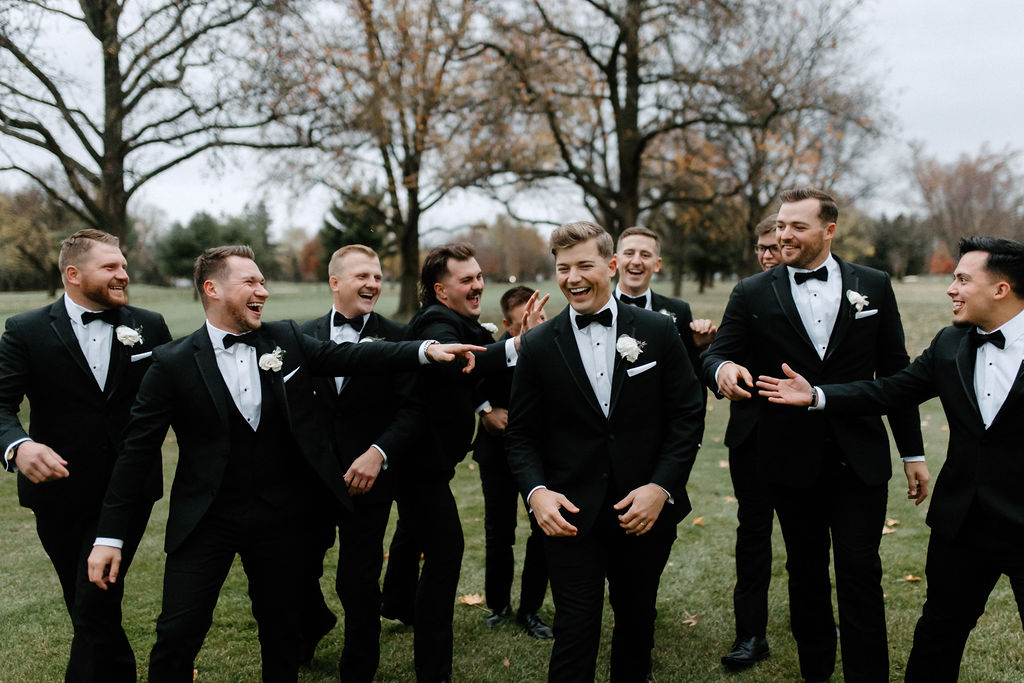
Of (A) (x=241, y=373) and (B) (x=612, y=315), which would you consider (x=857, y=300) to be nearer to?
(B) (x=612, y=315)

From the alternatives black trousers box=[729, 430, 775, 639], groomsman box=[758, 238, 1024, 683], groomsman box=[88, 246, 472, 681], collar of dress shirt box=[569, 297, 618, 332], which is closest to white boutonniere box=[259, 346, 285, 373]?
groomsman box=[88, 246, 472, 681]

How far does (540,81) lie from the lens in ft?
58.3

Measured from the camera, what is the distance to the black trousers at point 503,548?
5.07 m

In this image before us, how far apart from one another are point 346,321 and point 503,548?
2.01 metres

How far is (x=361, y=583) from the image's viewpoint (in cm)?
405

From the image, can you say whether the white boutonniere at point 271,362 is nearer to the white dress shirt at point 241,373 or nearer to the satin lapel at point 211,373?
the white dress shirt at point 241,373

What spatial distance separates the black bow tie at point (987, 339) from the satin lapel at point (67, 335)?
4.62 m

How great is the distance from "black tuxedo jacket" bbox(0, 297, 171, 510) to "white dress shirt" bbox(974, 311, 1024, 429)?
166 inches

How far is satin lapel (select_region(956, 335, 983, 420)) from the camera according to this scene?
3291 mm

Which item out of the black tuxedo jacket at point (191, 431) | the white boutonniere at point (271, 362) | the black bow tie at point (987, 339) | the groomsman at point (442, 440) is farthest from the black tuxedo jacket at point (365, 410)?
the black bow tie at point (987, 339)

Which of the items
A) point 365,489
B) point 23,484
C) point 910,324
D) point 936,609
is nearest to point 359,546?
point 365,489

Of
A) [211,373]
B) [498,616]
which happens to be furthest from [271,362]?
[498,616]

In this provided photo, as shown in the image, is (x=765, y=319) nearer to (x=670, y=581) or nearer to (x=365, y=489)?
(x=365, y=489)

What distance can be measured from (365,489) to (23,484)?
1.88 meters
